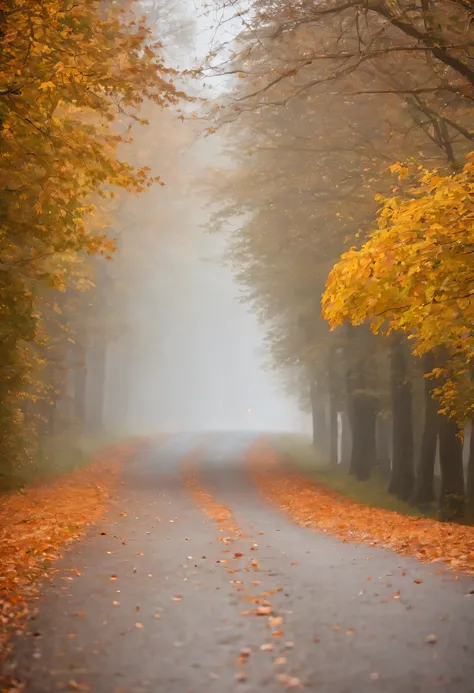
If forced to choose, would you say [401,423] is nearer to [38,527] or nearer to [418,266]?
[38,527]

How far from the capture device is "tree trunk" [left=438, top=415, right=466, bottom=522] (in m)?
15.3

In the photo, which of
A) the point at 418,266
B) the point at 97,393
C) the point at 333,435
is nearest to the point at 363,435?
the point at 333,435

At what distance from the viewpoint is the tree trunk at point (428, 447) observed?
53.0 ft

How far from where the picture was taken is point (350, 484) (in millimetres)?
21656

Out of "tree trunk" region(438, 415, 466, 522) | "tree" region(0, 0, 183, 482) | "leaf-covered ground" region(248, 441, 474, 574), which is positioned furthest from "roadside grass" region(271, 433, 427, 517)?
"tree" region(0, 0, 183, 482)

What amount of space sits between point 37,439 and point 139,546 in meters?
11.4

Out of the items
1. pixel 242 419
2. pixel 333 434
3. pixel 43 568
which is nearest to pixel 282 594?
pixel 43 568

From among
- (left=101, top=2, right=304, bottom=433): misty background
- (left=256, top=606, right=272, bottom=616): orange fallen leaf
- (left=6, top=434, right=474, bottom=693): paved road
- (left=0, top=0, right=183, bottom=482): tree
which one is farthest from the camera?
(left=101, top=2, right=304, bottom=433): misty background

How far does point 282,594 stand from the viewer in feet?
25.0

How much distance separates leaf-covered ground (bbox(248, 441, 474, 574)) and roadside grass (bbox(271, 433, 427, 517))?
0.66m

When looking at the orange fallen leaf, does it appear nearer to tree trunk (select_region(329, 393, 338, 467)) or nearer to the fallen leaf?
the fallen leaf

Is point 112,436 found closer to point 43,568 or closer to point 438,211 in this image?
point 43,568

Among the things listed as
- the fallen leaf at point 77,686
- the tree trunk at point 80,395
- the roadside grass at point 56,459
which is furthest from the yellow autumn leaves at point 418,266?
the tree trunk at point 80,395

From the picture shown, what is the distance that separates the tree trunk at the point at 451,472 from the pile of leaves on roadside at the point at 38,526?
764 centimetres
